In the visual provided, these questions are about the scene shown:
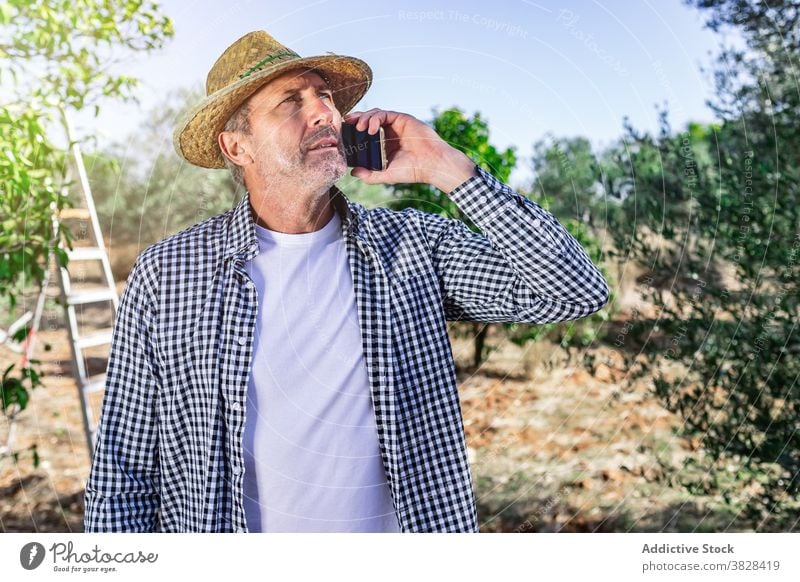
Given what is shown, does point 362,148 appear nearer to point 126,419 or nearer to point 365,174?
point 365,174

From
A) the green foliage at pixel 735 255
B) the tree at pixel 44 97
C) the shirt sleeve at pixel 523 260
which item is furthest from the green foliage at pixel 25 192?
the green foliage at pixel 735 255

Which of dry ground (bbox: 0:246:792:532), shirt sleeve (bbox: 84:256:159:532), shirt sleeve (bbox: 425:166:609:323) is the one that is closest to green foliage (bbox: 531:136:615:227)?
dry ground (bbox: 0:246:792:532)

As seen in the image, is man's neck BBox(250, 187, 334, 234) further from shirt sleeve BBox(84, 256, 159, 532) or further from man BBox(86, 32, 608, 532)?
shirt sleeve BBox(84, 256, 159, 532)

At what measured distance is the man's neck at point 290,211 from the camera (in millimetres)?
1274

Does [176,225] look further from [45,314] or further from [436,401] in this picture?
[436,401]

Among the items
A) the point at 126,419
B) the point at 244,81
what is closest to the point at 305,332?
the point at 126,419

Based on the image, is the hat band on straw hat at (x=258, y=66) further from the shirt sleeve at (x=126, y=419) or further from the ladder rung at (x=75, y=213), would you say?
the ladder rung at (x=75, y=213)

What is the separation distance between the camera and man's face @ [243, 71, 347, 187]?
1.24 metres

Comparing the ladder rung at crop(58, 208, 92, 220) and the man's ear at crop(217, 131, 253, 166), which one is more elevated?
the man's ear at crop(217, 131, 253, 166)

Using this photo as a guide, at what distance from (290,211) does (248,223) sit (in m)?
0.07

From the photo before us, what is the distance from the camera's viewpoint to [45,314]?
2.08 m

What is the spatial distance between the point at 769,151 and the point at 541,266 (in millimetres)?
899

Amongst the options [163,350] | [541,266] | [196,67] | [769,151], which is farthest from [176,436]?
[769,151]
